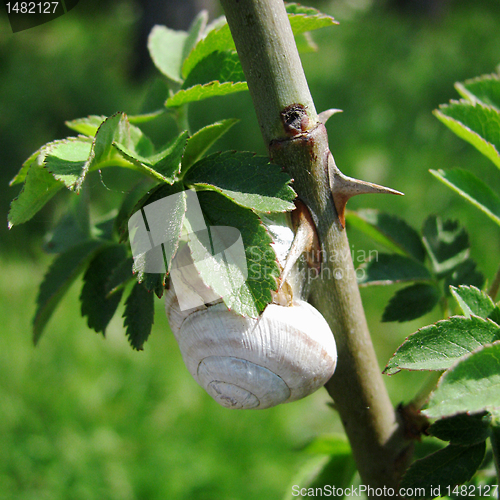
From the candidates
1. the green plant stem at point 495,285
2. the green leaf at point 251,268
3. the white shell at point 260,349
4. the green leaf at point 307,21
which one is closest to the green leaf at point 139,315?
the white shell at point 260,349

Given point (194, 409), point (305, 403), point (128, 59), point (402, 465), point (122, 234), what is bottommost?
point (305, 403)

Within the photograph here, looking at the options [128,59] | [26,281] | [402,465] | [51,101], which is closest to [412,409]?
[402,465]

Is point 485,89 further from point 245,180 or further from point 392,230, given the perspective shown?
point 245,180

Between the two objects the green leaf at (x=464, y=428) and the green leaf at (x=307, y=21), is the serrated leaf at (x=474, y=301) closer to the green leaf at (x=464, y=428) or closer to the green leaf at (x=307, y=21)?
the green leaf at (x=464, y=428)

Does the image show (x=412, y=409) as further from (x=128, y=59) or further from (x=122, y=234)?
(x=128, y=59)

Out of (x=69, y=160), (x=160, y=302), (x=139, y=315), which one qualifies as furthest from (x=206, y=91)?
(x=160, y=302)
